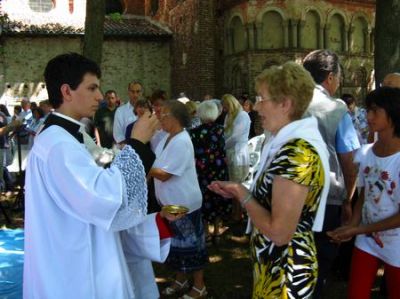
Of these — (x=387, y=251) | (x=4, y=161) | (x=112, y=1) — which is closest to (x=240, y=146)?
(x=387, y=251)

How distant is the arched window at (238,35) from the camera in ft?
51.5

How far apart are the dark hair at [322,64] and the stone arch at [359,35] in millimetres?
13976

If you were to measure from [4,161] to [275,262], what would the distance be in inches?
325

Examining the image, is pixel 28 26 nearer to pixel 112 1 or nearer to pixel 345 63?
pixel 112 1

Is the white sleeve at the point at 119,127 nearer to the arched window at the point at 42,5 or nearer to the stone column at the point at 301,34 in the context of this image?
the stone column at the point at 301,34

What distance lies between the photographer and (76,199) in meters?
2.13

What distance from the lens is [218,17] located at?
16703mm

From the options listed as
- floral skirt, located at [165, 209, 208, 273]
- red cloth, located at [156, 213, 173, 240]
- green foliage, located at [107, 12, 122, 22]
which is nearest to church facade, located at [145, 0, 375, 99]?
green foliage, located at [107, 12, 122, 22]

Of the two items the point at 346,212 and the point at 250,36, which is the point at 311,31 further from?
the point at 346,212

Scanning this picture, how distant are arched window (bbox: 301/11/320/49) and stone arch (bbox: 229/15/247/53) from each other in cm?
206

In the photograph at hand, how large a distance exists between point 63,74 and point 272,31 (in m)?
13.9

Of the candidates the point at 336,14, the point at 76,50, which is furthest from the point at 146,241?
the point at 76,50

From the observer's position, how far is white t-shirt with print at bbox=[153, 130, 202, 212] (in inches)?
161

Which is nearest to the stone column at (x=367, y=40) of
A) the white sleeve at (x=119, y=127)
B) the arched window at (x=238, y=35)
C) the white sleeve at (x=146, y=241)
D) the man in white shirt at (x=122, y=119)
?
the arched window at (x=238, y=35)
